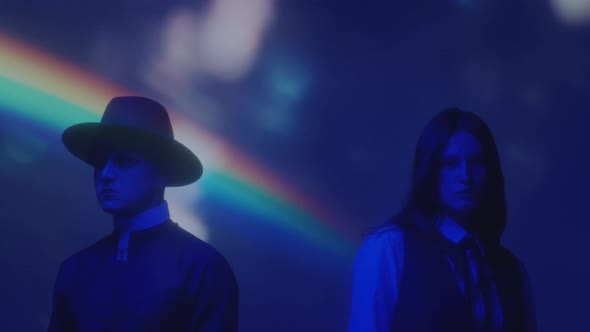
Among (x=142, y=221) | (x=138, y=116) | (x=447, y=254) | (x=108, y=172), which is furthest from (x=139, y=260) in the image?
(x=447, y=254)

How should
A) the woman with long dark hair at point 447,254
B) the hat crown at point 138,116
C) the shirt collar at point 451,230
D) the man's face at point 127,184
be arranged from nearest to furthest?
1. the woman with long dark hair at point 447,254
2. the shirt collar at point 451,230
3. the man's face at point 127,184
4. the hat crown at point 138,116

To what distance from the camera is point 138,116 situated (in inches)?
63.0

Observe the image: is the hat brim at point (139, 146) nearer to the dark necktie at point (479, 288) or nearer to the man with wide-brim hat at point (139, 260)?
the man with wide-brim hat at point (139, 260)

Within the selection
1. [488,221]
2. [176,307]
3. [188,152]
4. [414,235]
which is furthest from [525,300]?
[188,152]

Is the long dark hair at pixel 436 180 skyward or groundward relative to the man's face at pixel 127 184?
skyward

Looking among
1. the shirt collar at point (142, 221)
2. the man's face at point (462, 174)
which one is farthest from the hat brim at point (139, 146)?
the man's face at point (462, 174)

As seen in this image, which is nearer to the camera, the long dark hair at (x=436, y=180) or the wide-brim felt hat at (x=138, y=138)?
the long dark hair at (x=436, y=180)

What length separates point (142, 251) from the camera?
148 cm

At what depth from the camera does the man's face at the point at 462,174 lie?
135 centimetres

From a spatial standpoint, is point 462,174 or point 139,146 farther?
point 139,146

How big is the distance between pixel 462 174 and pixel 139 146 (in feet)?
2.54

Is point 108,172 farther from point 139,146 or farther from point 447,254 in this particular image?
point 447,254

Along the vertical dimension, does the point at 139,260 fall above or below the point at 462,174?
below

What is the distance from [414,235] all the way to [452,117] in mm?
304
